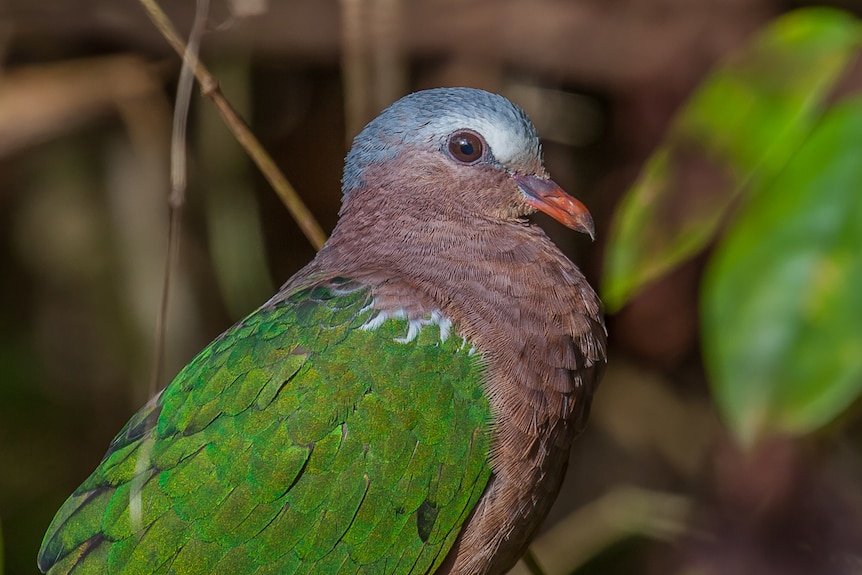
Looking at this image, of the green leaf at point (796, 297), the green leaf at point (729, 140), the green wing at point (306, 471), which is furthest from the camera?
the green wing at point (306, 471)

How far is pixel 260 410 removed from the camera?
6.48 ft

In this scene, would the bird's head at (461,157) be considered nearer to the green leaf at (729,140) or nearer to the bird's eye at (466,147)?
the bird's eye at (466,147)

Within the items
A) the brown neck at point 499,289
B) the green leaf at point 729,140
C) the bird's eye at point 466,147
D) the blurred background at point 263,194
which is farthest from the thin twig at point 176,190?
the blurred background at point 263,194

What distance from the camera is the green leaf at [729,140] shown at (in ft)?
5.72

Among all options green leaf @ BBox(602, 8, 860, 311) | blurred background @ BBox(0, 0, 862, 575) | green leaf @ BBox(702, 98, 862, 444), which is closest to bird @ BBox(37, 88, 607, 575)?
green leaf @ BBox(602, 8, 860, 311)

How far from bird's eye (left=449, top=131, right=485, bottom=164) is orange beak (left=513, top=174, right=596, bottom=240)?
0.10 metres

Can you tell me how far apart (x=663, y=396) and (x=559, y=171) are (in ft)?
3.30

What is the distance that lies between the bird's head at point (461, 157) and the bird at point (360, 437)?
7.1 inches

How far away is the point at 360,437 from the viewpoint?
6.44 feet

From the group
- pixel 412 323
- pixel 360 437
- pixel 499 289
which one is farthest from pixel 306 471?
pixel 499 289

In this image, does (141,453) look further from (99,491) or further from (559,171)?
(559,171)

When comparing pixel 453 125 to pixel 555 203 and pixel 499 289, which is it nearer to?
pixel 555 203

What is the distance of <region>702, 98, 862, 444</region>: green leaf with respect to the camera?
1599 millimetres

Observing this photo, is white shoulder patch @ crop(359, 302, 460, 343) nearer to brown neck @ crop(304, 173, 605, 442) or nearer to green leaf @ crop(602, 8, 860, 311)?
brown neck @ crop(304, 173, 605, 442)
